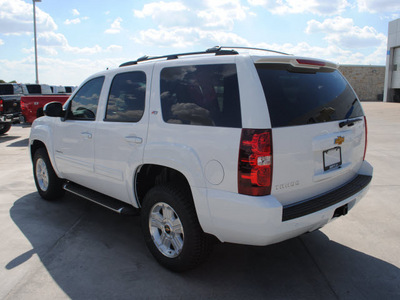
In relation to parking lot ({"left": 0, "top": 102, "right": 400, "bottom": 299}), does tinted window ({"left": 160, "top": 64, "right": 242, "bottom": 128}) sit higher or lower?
higher

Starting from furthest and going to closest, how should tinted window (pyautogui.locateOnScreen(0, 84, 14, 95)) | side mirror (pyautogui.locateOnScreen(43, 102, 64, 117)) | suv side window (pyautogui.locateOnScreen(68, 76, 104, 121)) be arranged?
tinted window (pyautogui.locateOnScreen(0, 84, 14, 95)) → side mirror (pyautogui.locateOnScreen(43, 102, 64, 117)) → suv side window (pyautogui.locateOnScreen(68, 76, 104, 121))

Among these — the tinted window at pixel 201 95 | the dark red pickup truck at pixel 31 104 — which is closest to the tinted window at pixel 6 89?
the dark red pickup truck at pixel 31 104

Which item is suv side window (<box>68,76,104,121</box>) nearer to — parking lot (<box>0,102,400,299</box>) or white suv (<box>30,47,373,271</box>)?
white suv (<box>30,47,373,271</box>)

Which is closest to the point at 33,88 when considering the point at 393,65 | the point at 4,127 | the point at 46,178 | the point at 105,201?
the point at 4,127

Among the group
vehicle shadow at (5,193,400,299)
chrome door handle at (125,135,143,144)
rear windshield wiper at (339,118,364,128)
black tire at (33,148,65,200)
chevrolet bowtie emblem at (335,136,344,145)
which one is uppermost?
rear windshield wiper at (339,118,364,128)

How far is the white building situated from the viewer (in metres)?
34.8

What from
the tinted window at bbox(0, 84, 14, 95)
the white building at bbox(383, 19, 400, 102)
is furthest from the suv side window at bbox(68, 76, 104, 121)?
the white building at bbox(383, 19, 400, 102)

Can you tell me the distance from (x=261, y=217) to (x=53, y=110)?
3.17 meters

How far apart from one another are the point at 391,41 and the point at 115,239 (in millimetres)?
39314

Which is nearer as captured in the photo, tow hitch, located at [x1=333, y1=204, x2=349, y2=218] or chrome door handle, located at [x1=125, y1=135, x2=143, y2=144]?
tow hitch, located at [x1=333, y1=204, x2=349, y2=218]

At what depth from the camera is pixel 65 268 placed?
3328mm

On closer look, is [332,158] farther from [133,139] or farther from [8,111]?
[8,111]

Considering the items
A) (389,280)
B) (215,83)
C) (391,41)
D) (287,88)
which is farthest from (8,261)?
(391,41)

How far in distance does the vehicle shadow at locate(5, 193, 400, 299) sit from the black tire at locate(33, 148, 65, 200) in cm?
92
